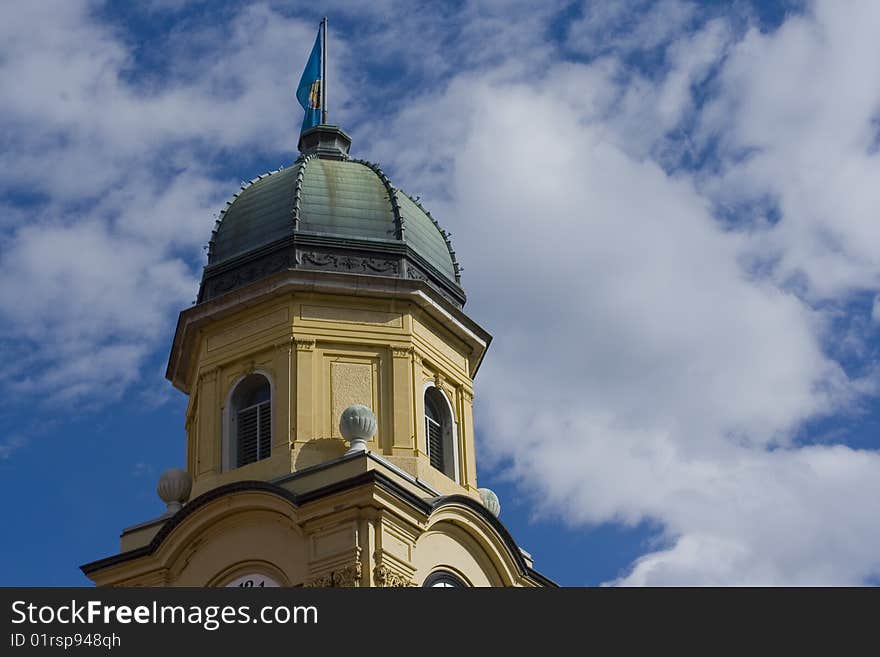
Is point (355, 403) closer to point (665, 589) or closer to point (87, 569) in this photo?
point (87, 569)

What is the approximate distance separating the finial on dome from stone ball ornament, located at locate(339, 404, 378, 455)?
815 centimetres

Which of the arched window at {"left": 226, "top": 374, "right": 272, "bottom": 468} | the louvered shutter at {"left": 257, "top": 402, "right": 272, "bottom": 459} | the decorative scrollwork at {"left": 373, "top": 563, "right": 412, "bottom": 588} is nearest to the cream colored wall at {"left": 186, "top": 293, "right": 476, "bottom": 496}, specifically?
the arched window at {"left": 226, "top": 374, "right": 272, "bottom": 468}

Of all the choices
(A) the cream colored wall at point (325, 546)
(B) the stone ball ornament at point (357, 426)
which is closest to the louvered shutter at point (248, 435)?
(A) the cream colored wall at point (325, 546)

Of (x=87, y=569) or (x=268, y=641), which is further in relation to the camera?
(x=87, y=569)

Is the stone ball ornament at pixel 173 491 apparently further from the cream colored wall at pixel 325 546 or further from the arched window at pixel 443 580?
the arched window at pixel 443 580

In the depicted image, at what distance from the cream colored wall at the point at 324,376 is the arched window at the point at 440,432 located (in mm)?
224

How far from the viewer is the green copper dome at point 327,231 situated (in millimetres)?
35656

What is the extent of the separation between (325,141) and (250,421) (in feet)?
24.7

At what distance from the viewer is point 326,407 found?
33906mm

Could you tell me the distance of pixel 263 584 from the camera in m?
32.0

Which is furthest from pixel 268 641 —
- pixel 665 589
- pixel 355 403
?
pixel 355 403

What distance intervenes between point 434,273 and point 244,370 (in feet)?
14.0

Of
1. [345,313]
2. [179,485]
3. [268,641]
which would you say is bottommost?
[268,641]

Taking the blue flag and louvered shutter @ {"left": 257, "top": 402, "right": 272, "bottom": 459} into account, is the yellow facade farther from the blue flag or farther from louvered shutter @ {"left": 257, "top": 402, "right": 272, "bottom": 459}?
the blue flag
